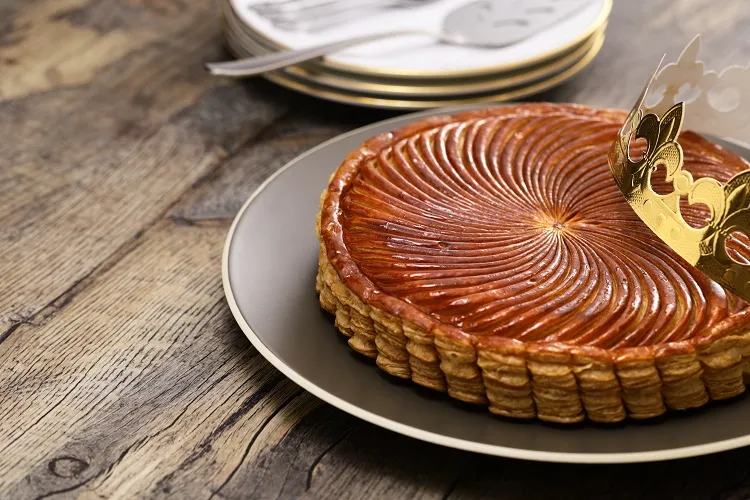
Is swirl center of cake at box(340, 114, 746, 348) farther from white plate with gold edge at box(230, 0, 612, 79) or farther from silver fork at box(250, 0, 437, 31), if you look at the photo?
silver fork at box(250, 0, 437, 31)

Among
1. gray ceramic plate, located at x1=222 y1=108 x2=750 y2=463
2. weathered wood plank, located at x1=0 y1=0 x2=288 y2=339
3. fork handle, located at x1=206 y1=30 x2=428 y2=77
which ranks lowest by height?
weathered wood plank, located at x1=0 y1=0 x2=288 y2=339

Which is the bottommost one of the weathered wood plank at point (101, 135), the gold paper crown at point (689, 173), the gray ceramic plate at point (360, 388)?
the weathered wood plank at point (101, 135)

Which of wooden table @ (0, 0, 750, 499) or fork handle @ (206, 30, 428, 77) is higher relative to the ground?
fork handle @ (206, 30, 428, 77)

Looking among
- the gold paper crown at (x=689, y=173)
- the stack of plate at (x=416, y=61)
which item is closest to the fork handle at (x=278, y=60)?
the stack of plate at (x=416, y=61)

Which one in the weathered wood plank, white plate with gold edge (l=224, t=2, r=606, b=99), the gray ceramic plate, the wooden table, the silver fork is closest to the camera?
the gray ceramic plate

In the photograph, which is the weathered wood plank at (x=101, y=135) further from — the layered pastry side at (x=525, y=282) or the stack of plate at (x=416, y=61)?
the layered pastry side at (x=525, y=282)

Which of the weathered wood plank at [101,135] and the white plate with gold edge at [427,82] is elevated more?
the white plate with gold edge at [427,82]

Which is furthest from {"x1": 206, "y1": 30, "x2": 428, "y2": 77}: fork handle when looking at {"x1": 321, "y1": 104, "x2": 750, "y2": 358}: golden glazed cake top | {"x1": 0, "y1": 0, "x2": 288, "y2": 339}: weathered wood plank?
{"x1": 321, "y1": 104, "x2": 750, "y2": 358}: golden glazed cake top
